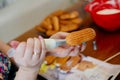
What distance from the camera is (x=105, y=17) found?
886mm

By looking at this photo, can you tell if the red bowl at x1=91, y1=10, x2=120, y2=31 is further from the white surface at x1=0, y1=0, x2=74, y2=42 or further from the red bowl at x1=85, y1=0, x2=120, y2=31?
the white surface at x1=0, y1=0, x2=74, y2=42

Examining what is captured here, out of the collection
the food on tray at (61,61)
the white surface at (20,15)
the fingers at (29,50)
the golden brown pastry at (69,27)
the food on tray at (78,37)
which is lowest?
the white surface at (20,15)

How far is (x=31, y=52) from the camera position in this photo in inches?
23.0

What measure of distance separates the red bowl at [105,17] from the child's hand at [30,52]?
14.7 inches

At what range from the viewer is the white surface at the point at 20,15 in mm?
1512

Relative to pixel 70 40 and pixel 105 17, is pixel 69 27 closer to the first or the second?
pixel 105 17

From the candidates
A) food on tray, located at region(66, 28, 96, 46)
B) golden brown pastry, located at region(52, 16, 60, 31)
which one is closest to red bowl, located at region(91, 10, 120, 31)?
golden brown pastry, located at region(52, 16, 60, 31)

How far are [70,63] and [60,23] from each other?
249 millimetres

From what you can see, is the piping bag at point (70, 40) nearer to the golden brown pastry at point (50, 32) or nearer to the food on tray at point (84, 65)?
the food on tray at point (84, 65)

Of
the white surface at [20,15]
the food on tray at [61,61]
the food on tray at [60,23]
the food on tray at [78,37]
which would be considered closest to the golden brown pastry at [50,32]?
the food on tray at [60,23]

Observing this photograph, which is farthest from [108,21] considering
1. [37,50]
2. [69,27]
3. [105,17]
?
[37,50]

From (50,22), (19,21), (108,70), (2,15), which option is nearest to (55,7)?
(19,21)

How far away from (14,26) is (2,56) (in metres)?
0.78

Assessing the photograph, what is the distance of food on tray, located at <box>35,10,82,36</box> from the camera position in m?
0.95
